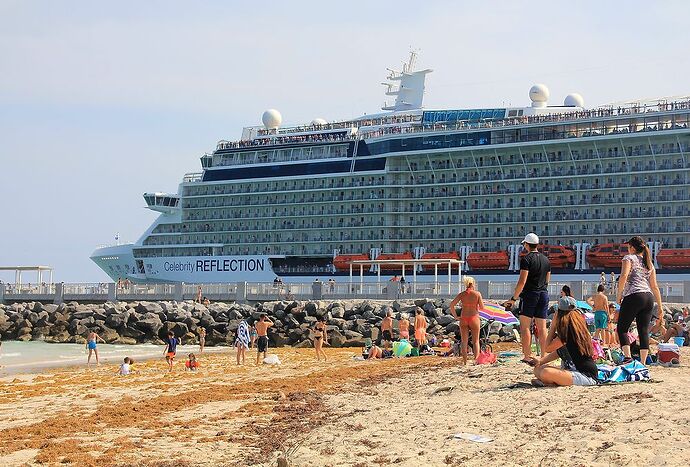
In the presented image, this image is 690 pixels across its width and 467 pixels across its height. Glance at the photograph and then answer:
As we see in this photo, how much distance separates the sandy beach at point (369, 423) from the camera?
9695mm

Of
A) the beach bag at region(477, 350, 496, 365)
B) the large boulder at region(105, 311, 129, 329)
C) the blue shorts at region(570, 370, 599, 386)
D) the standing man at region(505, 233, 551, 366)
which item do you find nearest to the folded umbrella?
the beach bag at region(477, 350, 496, 365)

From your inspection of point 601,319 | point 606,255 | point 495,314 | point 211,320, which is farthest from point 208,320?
point 601,319

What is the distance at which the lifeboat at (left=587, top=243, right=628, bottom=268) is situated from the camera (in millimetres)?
55062

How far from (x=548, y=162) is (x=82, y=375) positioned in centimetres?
4151

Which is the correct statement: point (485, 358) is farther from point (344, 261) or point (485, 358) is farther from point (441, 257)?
point (344, 261)

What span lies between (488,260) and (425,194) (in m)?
7.80

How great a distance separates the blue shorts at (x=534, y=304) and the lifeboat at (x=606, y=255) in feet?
137

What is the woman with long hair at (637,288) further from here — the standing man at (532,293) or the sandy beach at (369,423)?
the standing man at (532,293)

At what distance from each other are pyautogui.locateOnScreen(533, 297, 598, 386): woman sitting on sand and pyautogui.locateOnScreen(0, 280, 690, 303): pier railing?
2621 centimetres

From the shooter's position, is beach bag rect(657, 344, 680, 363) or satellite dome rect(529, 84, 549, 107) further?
satellite dome rect(529, 84, 549, 107)

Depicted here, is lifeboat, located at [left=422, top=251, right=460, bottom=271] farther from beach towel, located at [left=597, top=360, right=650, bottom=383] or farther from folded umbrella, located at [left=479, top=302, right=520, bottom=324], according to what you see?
beach towel, located at [left=597, top=360, right=650, bottom=383]

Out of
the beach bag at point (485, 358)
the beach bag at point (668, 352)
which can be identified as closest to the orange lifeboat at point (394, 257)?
the beach bag at point (485, 358)

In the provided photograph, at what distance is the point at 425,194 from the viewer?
65.1 meters

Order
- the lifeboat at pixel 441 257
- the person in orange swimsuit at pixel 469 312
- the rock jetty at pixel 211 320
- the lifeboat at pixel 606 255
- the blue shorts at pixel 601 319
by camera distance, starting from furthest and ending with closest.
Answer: the lifeboat at pixel 441 257, the lifeboat at pixel 606 255, the rock jetty at pixel 211 320, the blue shorts at pixel 601 319, the person in orange swimsuit at pixel 469 312
